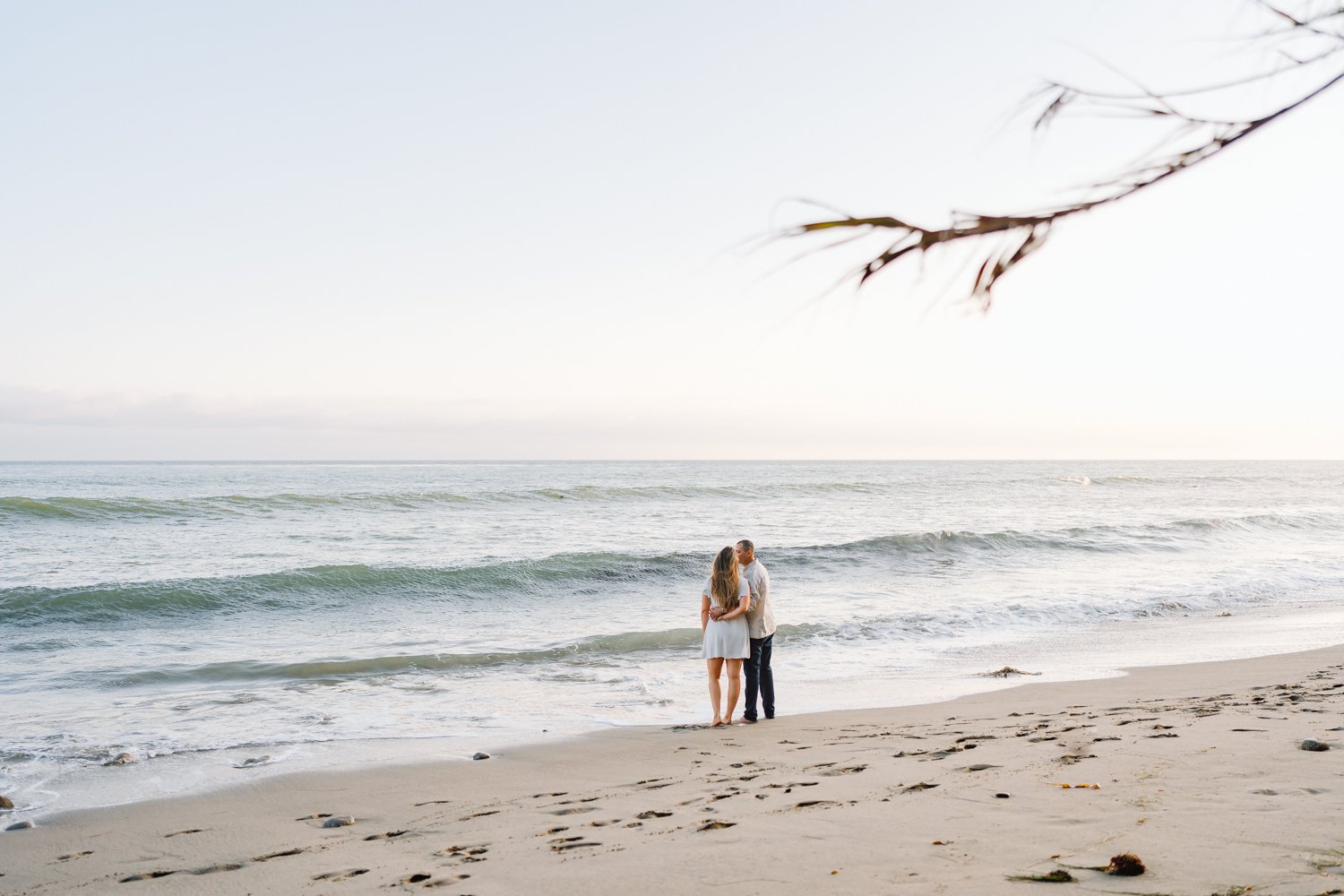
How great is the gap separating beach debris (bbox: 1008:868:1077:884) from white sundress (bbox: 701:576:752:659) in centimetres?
472

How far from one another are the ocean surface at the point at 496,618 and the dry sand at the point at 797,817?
3.25ft

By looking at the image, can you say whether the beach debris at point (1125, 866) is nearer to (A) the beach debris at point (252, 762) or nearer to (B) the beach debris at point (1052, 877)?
(B) the beach debris at point (1052, 877)

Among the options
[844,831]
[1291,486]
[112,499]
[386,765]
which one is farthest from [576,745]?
[1291,486]

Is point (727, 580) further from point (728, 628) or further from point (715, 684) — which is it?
point (715, 684)

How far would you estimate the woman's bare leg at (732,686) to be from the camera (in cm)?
762

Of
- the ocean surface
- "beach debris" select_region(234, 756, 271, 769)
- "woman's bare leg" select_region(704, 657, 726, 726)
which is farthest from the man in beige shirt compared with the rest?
"beach debris" select_region(234, 756, 271, 769)

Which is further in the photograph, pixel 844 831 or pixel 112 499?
pixel 112 499

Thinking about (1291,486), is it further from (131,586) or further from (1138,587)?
(131,586)

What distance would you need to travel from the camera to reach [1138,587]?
55.4ft

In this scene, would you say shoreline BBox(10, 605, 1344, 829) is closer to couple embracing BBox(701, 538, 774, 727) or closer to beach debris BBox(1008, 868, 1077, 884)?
couple embracing BBox(701, 538, 774, 727)

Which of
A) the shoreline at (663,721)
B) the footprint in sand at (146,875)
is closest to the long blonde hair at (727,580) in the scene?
the shoreline at (663,721)

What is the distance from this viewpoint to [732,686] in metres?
7.68

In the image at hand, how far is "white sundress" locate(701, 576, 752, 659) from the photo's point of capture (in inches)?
301

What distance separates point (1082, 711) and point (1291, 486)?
67614mm
